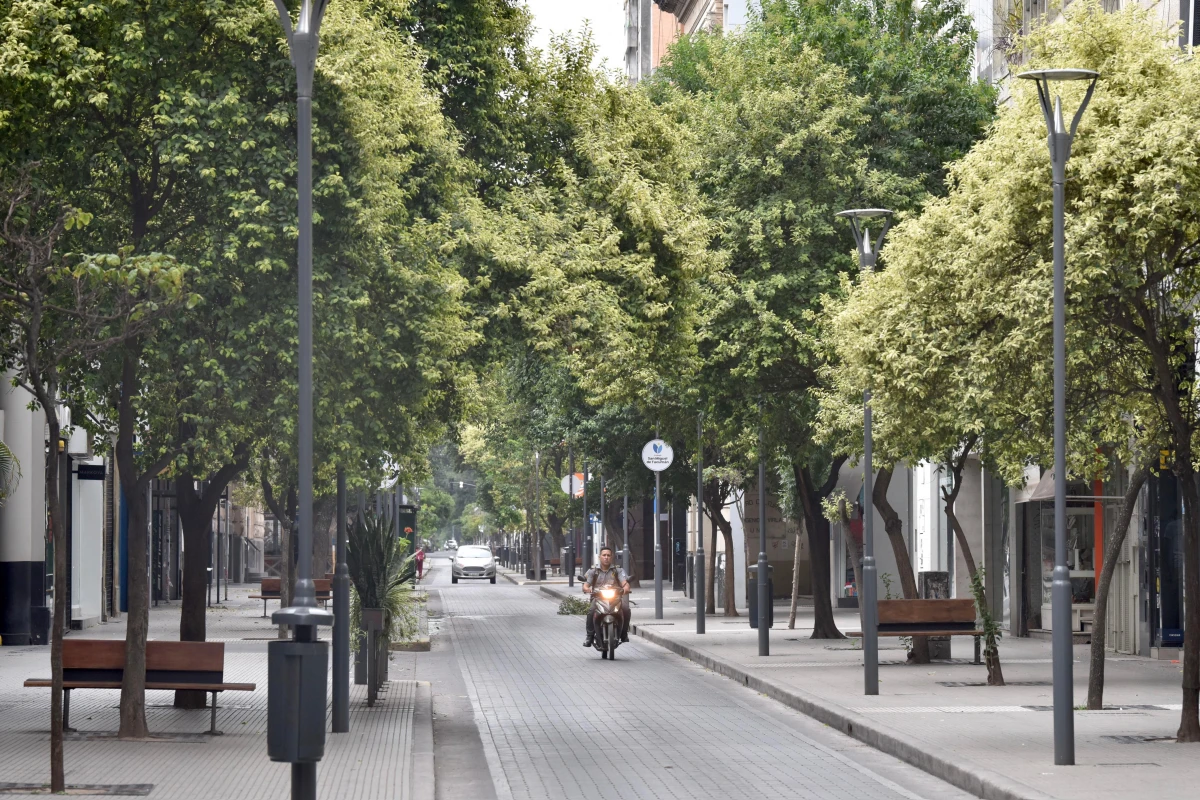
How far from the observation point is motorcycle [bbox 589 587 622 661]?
27.4m

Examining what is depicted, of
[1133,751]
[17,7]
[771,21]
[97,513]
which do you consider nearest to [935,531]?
[771,21]

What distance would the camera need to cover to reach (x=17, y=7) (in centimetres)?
1349

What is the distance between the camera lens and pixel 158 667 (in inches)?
620

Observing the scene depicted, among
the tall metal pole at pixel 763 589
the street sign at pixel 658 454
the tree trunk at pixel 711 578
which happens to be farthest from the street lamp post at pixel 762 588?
the tree trunk at pixel 711 578

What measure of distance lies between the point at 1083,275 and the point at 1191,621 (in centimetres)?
327

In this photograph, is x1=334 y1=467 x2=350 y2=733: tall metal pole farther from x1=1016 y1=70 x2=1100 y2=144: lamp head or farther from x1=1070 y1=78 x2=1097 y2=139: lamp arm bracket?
x1=1070 y1=78 x2=1097 y2=139: lamp arm bracket

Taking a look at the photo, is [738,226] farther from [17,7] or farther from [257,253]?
[17,7]

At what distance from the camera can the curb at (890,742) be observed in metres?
11.9

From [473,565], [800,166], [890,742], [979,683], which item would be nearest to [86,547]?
[800,166]

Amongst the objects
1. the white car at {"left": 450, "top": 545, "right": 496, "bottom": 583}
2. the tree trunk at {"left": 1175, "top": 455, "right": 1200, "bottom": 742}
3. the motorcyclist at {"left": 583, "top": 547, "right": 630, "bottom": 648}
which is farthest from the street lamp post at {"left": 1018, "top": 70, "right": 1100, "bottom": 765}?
A: the white car at {"left": 450, "top": 545, "right": 496, "bottom": 583}

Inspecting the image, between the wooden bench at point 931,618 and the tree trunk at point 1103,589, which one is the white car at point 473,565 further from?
the tree trunk at point 1103,589

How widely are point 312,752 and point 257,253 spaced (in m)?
6.66

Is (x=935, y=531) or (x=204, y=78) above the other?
(x=204, y=78)

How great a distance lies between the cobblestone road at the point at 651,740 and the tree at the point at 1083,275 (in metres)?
3.09
